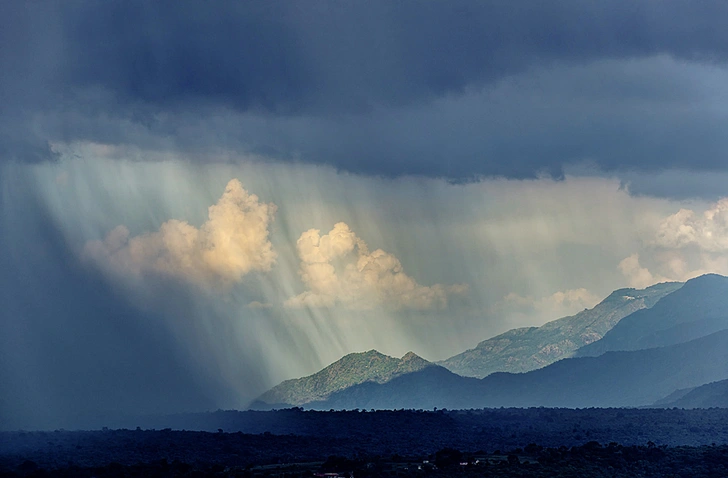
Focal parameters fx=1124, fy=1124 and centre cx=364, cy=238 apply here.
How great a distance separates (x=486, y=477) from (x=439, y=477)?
852 centimetres

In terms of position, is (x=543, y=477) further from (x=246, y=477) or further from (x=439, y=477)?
(x=246, y=477)

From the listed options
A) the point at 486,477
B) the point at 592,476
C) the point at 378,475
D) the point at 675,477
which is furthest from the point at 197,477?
the point at 675,477

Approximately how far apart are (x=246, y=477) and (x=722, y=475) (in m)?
84.3

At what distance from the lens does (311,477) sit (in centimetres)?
19762

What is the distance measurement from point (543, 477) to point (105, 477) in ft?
253

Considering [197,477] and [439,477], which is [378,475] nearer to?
[439,477]

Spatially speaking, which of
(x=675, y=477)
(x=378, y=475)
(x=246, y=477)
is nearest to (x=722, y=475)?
(x=675, y=477)

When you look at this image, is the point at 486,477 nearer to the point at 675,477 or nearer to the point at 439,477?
the point at 439,477

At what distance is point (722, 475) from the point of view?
199m

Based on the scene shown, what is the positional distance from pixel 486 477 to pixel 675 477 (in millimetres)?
34812

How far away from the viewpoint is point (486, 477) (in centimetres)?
19388

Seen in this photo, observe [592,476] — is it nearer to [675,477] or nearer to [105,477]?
[675,477]

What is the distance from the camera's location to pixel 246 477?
199125 millimetres

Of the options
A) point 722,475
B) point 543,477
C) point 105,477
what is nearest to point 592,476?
point 543,477
